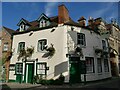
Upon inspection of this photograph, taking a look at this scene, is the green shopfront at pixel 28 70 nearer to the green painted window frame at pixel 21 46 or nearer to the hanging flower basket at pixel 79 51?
the green painted window frame at pixel 21 46

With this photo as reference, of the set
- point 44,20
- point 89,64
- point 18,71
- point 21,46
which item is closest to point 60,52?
point 89,64

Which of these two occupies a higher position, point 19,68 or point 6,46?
point 6,46

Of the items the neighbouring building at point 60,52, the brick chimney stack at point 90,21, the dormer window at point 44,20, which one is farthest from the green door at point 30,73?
the brick chimney stack at point 90,21

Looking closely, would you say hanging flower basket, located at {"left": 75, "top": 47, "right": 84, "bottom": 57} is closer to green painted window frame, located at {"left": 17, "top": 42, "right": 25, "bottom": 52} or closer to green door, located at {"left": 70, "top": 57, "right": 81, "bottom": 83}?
green door, located at {"left": 70, "top": 57, "right": 81, "bottom": 83}

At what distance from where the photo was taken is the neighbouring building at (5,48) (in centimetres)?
1735

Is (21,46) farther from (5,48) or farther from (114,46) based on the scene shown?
(114,46)

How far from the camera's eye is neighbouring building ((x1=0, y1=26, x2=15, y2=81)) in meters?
17.4

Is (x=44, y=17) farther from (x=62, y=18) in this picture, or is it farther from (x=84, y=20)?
(x=84, y=20)

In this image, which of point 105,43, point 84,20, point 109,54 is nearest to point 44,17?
point 84,20

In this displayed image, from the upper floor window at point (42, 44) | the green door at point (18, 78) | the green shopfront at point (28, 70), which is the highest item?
the upper floor window at point (42, 44)

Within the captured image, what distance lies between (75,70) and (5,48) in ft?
32.3

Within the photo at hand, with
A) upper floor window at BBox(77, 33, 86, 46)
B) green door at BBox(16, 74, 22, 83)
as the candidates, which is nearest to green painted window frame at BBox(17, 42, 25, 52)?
green door at BBox(16, 74, 22, 83)

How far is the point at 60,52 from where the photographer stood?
14086 millimetres

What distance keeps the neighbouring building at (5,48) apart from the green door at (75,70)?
820 centimetres
